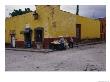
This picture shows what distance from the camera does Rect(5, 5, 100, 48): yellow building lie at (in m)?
5.49

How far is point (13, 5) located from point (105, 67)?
1164 millimetres

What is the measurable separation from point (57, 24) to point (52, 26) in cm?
23

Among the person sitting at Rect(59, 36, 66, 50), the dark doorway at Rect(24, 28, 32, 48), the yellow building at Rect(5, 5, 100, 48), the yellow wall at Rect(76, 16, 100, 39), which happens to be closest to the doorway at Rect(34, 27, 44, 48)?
the yellow building at Rect(5, 5, 100, 48)

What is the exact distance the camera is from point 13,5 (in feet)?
10.4

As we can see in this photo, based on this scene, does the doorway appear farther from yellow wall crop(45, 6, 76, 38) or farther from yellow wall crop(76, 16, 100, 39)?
yellow wall crop(76, 16, 100, 39)

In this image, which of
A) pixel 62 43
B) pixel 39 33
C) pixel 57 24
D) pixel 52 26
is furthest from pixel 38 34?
pixel 62 43

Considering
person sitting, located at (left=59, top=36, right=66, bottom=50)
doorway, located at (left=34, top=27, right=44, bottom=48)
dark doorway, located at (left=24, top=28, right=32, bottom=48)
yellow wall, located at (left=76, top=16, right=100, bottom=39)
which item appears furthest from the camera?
doorway, located at (left=34, top=27, right=44, bottom=48)

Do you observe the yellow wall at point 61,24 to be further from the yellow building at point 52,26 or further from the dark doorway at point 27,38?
the dark doorway at point 27,38

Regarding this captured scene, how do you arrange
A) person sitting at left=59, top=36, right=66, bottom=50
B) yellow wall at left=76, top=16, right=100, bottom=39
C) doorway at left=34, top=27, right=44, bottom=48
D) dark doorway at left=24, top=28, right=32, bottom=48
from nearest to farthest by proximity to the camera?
1. person sitting at left=59, top=36, right=66, bottom=50
2. dark doorway at left=24, top=28, right=32, bottom=48
3. yellow wall at left=76, top=16, right=100, bottom=39
4. doorway at left=34, top=27, right=44, bottom=48

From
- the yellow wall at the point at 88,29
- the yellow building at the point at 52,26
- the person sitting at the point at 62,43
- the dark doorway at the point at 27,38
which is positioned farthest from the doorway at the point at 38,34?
the yellow wall at the point at 88,29

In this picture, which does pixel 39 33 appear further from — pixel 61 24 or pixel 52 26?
pixel 61 24

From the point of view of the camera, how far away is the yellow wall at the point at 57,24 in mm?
5480

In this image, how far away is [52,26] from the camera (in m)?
5.98
